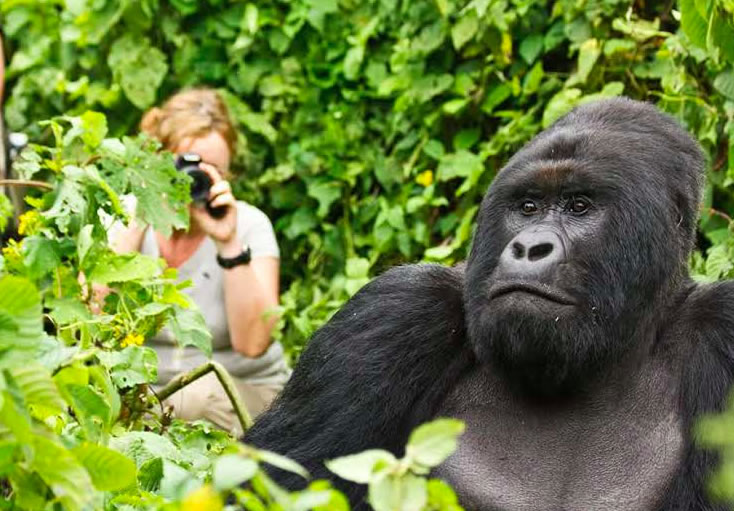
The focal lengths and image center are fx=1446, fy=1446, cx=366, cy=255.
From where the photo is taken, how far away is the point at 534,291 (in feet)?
10.2

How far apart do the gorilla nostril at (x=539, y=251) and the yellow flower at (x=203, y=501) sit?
4.90 feet

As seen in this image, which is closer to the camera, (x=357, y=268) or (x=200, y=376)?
(x=200, y=376)

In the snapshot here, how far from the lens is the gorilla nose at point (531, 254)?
3113mm

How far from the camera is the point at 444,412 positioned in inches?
137

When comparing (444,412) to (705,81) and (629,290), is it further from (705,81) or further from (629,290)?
(705,81)

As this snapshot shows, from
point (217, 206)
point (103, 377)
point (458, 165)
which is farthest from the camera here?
point (458, 165)

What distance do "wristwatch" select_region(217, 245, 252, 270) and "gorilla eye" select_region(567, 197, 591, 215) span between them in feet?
7.78

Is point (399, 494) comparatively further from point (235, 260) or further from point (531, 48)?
point (531, 48)

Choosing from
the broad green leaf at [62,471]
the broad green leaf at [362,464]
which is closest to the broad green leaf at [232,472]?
the broad green leaf at [362,464]

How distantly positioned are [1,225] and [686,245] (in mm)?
1739

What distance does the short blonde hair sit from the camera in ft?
18.9

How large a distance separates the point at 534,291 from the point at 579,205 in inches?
11.8

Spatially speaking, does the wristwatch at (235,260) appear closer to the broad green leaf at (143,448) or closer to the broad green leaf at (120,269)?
the broad green leaf at (120,269)

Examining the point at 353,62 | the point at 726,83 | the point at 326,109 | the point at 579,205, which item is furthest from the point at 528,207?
the point at 326,109
